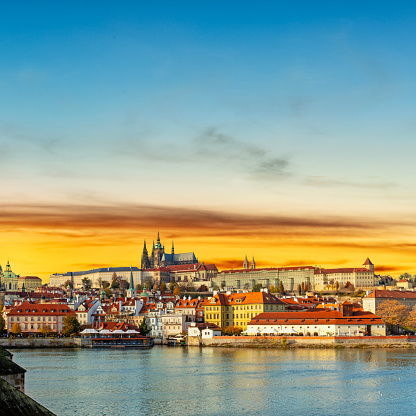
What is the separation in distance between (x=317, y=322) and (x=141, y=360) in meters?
21.8

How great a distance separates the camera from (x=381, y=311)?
87.6 meters

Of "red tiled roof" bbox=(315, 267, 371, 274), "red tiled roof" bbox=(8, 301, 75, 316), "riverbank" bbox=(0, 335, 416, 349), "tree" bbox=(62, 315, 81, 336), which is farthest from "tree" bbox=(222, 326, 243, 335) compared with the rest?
"red tiled roof" bbox=(315, 267, 371, 274)

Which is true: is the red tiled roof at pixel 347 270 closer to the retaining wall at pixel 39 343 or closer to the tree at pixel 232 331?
the tree at pixel 232 331

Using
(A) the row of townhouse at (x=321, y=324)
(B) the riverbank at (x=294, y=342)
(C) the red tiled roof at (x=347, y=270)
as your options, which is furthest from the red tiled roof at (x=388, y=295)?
(C) the red tiled roof at (x=347, y=270)

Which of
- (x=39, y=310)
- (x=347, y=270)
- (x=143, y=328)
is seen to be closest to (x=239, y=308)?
(x=143, y=328)

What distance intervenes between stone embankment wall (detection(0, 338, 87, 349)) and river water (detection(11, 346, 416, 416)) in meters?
17.3

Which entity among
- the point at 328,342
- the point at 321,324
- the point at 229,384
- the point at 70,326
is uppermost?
the point at 321,324

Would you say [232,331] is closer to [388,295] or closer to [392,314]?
[392,314]

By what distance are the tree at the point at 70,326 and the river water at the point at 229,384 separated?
23.0 meters

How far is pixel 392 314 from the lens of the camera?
81.3 metres

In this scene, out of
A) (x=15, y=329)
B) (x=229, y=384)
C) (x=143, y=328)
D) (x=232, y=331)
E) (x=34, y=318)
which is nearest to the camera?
(x=229, y=384)

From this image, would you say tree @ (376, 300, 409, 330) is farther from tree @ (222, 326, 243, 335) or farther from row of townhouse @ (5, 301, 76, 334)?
row of townhouse @ (5, 301, 76, 334)

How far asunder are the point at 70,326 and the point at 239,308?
19116mm

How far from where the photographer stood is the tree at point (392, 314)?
7675 cm
